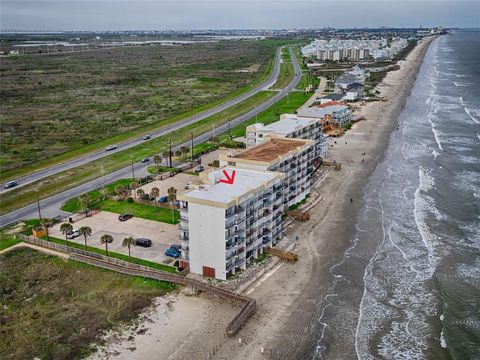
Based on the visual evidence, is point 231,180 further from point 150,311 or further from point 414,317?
point 414,317

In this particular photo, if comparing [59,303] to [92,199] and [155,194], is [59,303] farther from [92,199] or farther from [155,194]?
[92,199]

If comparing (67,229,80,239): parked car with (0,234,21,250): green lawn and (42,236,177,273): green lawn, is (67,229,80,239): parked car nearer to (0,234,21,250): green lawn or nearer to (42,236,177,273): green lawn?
(42,236,177,273): green lawn

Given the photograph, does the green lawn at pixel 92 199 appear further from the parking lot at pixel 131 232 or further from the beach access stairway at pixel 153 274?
the beach access stairway at pixel 153 274

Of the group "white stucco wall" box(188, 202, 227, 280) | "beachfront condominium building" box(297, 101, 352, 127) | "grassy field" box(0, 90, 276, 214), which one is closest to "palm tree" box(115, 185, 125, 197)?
"grassy field" box(0, 90, 276, 214)

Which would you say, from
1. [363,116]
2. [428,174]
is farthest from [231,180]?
[363,116]

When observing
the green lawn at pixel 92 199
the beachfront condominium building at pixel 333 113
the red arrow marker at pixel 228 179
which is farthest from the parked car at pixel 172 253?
the beachfront condominium building at pixel 333 113

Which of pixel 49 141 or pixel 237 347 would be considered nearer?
pixel 237 347
